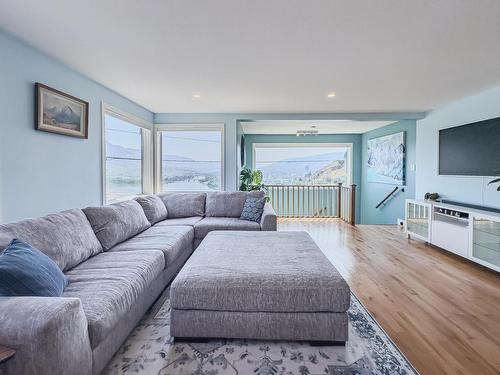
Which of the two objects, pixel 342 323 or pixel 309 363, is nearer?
pixel 309 363

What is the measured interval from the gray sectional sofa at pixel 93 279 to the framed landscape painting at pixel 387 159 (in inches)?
142

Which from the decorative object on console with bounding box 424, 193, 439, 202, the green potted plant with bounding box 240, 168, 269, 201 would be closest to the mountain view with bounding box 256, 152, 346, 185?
the green potted plant with bounding box 240, 168, 269, 201

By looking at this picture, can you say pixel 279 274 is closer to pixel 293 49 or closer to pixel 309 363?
pixel 309 363

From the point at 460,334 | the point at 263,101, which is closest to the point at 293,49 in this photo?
the point at 263,101

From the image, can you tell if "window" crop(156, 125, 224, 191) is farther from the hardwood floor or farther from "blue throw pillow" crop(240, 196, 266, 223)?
the hardwood floor

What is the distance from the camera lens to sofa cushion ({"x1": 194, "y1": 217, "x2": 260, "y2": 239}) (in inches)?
149

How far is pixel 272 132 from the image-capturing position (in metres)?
7.48

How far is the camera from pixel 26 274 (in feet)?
4.77

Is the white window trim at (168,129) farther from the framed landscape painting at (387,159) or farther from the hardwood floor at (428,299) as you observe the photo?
the framed landscape painting at (387,159)

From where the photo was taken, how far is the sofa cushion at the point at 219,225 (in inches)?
149

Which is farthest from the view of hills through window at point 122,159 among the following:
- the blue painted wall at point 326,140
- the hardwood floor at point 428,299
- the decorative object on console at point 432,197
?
the decorative object on console at point 432,197

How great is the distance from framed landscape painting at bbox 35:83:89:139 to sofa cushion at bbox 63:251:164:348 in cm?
134

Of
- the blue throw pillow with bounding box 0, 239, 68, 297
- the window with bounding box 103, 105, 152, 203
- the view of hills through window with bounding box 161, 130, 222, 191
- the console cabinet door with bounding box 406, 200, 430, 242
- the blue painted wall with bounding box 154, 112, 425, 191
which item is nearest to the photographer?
the blue throw pillow with bounding box 0, 239, 68, 297

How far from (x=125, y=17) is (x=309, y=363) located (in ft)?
8.43
